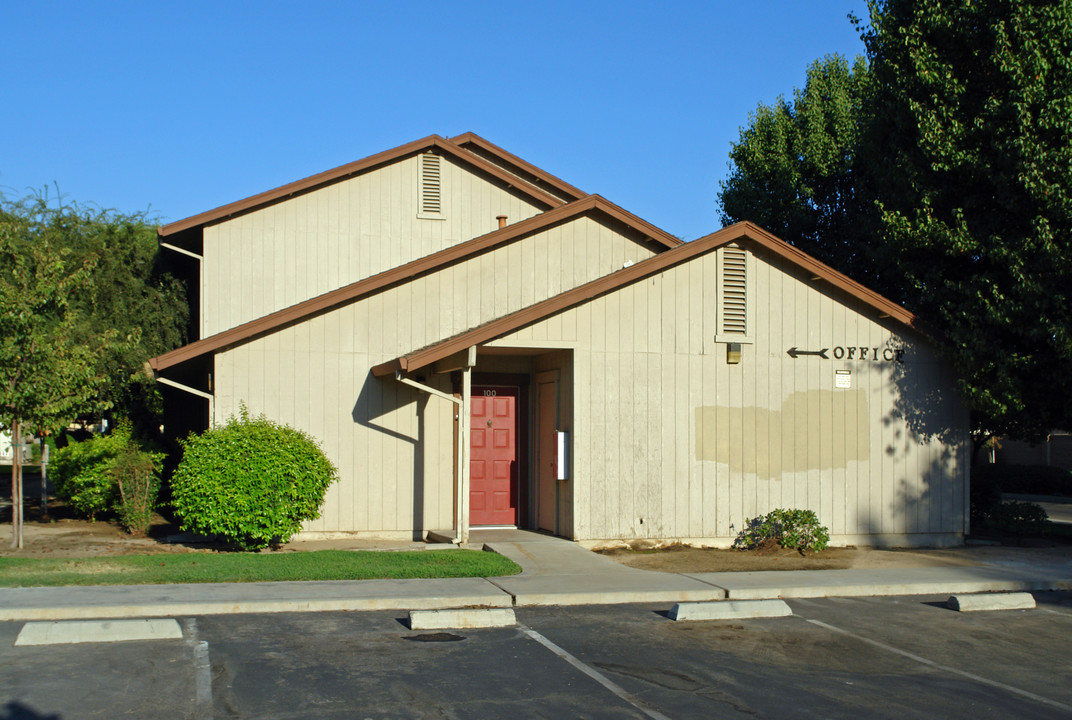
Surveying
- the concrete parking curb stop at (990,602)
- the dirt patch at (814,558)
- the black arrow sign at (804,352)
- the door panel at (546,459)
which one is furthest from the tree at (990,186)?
the door panel at (546,459)

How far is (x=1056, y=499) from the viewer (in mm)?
31375

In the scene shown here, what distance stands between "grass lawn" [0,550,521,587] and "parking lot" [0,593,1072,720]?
1.78 meters

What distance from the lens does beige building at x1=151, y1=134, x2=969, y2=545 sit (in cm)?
1454

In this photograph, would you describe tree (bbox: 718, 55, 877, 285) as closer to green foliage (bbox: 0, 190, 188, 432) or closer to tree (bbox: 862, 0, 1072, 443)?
Result: tree (bbox: 862, 0, 1072, 443)

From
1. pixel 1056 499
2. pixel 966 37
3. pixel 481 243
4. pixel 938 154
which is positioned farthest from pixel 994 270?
pixel 1056 499

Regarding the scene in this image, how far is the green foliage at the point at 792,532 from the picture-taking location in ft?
48.2

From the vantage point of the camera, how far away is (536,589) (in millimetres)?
10891

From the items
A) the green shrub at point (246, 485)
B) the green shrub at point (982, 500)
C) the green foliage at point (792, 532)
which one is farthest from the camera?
the green shrub at point (982, 500)

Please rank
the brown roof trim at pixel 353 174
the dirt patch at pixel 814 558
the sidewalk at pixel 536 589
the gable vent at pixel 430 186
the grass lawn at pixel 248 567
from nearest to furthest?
the sidewalk at pixel 536 589 < the grass lawn at pixel 248 567 < the dirt patch at pixel 814 558 < the brown roof trim at pixel 353 174 < the gable vent at pixel 430 186

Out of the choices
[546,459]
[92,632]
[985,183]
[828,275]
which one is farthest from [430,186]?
[92,632]

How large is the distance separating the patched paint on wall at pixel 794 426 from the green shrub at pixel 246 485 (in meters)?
5.87

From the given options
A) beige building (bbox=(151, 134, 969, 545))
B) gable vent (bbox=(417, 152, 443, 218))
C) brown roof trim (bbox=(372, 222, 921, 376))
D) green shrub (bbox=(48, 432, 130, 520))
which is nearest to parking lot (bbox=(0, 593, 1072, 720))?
brown roof trim (bbox=(372, 222, 921, 376))

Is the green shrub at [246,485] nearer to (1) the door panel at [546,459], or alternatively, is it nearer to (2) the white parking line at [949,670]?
(1) the door panel at [546,459]

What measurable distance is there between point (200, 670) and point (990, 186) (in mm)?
14085
